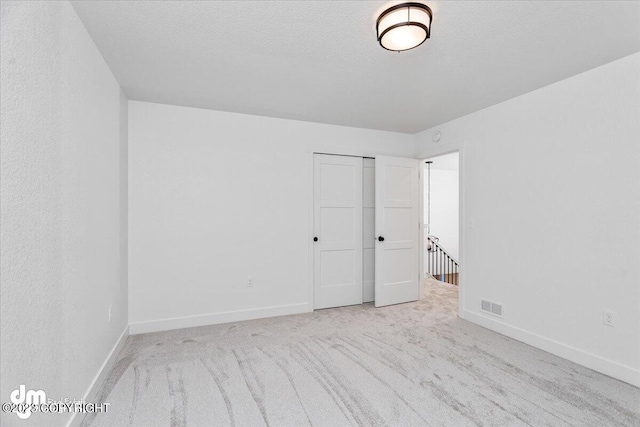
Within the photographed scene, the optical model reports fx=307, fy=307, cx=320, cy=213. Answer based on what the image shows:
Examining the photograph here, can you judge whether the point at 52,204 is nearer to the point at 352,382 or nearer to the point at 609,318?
the point at 352,382

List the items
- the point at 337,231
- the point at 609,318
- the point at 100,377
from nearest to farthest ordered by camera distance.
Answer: the point at 100,377 < the point at 609,318 < the point at 337,231

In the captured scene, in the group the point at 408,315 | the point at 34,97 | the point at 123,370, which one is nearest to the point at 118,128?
the point at 34,97

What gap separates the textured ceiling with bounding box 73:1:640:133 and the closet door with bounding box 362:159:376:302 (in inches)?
49.2

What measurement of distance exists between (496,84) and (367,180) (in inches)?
81.5

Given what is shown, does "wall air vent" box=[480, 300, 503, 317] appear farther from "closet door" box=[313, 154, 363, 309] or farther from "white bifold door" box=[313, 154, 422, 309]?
"closet door" box=[313, 154, 363, 309]

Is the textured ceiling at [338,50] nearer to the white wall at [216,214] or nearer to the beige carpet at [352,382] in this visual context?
the white wall at [216,214]

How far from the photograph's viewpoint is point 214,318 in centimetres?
363

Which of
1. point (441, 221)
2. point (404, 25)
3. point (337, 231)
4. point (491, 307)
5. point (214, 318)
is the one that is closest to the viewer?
point (404, 25)

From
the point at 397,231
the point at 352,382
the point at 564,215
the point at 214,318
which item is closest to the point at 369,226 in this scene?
the point at 397,231

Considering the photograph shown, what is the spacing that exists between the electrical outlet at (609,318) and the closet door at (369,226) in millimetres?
2566

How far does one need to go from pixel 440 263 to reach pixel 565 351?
16.3ft

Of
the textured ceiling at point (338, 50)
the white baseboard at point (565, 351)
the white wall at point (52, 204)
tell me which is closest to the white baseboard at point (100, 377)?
the white wall at point (52, 204)

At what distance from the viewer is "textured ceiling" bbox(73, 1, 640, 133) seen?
6.19 feet

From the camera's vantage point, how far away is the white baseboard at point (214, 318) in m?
3.37
